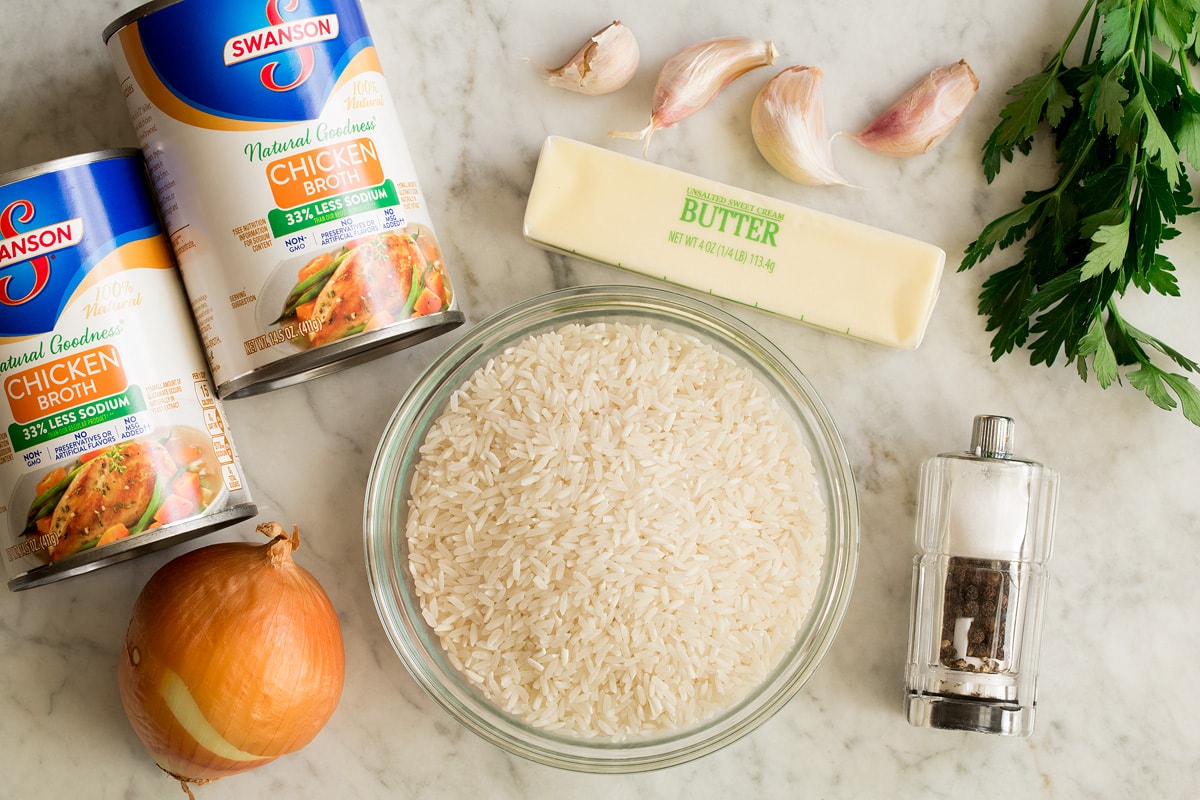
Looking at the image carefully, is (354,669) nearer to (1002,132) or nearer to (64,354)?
(64,354)

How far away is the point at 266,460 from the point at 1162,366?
123 cm

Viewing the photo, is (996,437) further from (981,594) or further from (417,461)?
(417,461)

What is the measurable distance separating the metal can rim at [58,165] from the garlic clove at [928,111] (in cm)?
92

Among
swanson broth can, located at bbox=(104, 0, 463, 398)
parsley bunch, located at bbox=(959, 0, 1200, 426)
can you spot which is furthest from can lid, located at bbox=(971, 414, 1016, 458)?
swanson broth can, located at bbox=(104, 0, 463, 398)

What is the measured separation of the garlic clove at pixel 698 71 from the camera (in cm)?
106

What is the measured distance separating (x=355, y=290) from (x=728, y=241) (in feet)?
1.55

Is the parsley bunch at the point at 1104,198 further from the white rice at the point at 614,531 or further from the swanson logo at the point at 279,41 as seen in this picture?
the swanson logo at the point at 279,41

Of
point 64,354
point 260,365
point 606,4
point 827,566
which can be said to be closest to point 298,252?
point 260,365

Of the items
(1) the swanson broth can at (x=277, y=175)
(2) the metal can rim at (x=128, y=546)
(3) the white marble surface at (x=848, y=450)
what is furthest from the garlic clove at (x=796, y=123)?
(2) the metal can rim at (x=128, y=546)

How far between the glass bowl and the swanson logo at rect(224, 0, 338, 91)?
35cm

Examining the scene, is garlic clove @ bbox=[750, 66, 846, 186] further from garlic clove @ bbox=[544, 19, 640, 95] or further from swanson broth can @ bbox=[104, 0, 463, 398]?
swanson broth can @ bbox=[104, 0, 463, 398]

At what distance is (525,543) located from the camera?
3.10ft

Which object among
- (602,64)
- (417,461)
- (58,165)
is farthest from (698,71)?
(58,165)

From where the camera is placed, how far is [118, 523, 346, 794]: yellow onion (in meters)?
0.94
